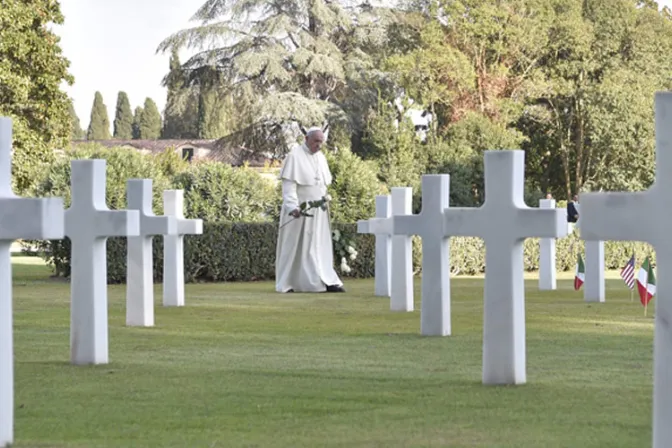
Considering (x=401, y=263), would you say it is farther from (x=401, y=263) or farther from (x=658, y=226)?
(x=658, y=226)

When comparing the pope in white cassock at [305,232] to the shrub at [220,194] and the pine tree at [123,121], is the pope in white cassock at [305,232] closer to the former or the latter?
the shrub at [220,194]

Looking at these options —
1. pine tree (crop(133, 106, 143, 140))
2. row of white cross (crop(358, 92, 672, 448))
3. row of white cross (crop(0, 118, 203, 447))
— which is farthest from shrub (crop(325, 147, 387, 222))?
pine tree (crop(133, 106, 143, 140))

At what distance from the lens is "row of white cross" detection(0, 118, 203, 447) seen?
6.96 meters

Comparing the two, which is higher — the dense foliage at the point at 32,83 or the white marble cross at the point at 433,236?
the dense foliage at the point at 32,83

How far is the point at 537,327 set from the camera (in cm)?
1445

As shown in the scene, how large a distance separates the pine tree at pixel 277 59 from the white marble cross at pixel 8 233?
56.7 m

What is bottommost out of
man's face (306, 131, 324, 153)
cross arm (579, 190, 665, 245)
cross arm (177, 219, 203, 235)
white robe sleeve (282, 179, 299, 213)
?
cross arm (579, 190, 665, 245)

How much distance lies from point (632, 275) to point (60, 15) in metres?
33.4

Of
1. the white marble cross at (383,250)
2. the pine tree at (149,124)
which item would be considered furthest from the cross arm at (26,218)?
the pine tree at (149,124)

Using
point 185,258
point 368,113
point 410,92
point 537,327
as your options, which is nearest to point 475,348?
point 537,327

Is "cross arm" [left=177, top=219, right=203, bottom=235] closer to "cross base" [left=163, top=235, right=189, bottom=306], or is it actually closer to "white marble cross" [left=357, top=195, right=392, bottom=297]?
"cross base" [left=163, top=235, right=189, bottom=306]

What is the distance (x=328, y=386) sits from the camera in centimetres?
924

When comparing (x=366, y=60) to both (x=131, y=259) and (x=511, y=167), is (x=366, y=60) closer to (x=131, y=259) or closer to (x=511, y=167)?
(x=131, y=259)

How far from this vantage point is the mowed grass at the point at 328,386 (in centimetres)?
728
